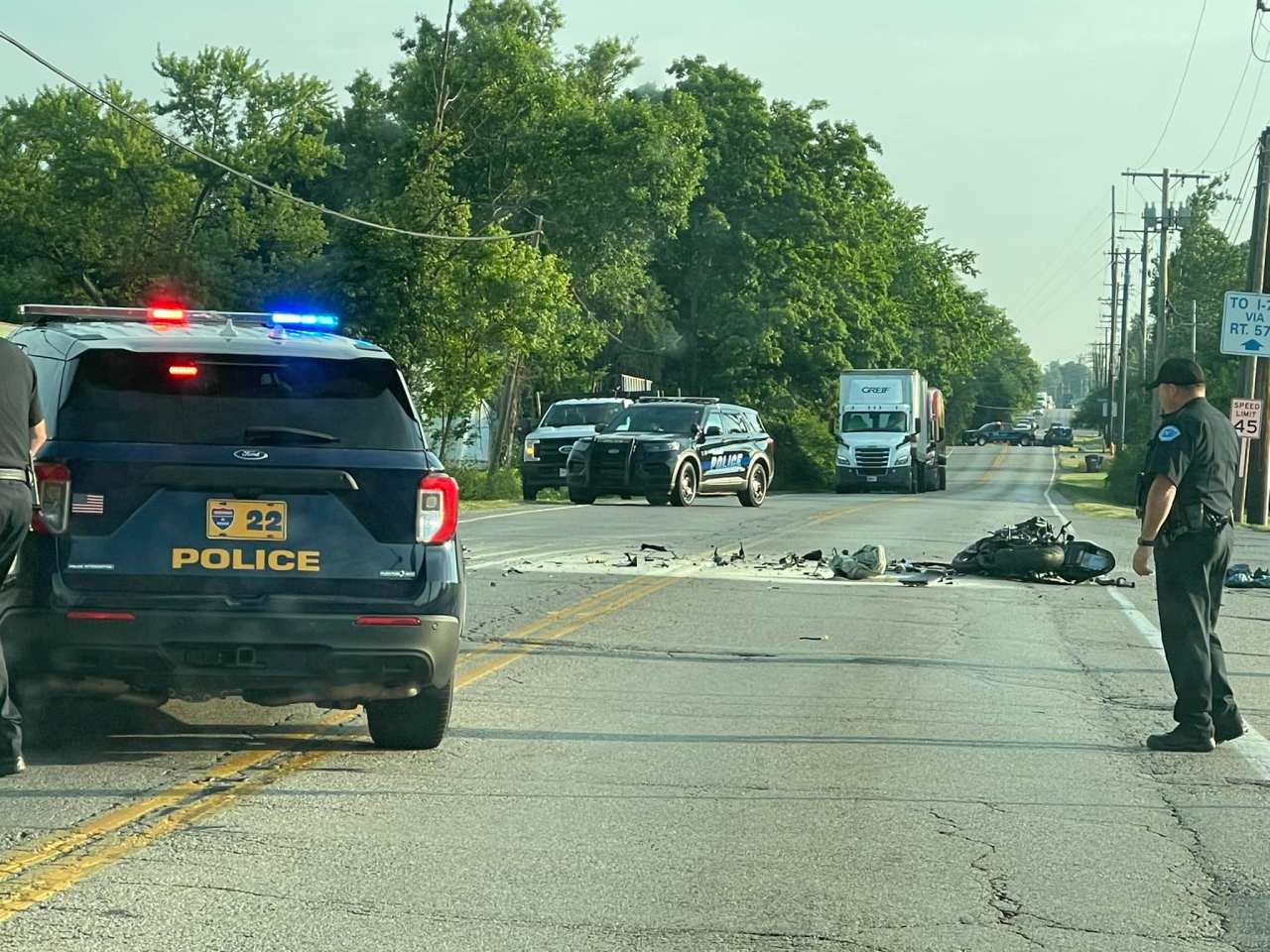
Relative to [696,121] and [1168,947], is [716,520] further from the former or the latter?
[696,121]

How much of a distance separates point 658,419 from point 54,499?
2648cm

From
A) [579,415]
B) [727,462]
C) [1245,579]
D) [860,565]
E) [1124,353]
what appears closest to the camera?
[860,565]

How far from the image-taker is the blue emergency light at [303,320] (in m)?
8.78

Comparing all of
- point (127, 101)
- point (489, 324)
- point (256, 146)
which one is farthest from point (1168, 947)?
point (127, 101)

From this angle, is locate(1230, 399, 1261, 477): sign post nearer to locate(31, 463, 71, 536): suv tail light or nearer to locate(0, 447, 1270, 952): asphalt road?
locate(0, 447, 1270, 952): asphalt road

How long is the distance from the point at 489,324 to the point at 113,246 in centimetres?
2255

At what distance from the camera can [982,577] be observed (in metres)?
19.6

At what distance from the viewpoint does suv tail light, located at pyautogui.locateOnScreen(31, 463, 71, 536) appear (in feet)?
24.1

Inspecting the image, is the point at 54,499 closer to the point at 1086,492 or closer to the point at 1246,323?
the point at 1246,323

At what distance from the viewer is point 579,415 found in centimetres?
3778

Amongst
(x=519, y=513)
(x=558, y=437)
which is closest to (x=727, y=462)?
(x=558, y=437)

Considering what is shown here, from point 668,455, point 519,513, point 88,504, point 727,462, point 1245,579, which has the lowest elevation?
point 519,513

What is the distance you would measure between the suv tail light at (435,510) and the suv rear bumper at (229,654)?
13.2 inches

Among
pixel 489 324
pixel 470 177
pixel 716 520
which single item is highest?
pixel 470 177
